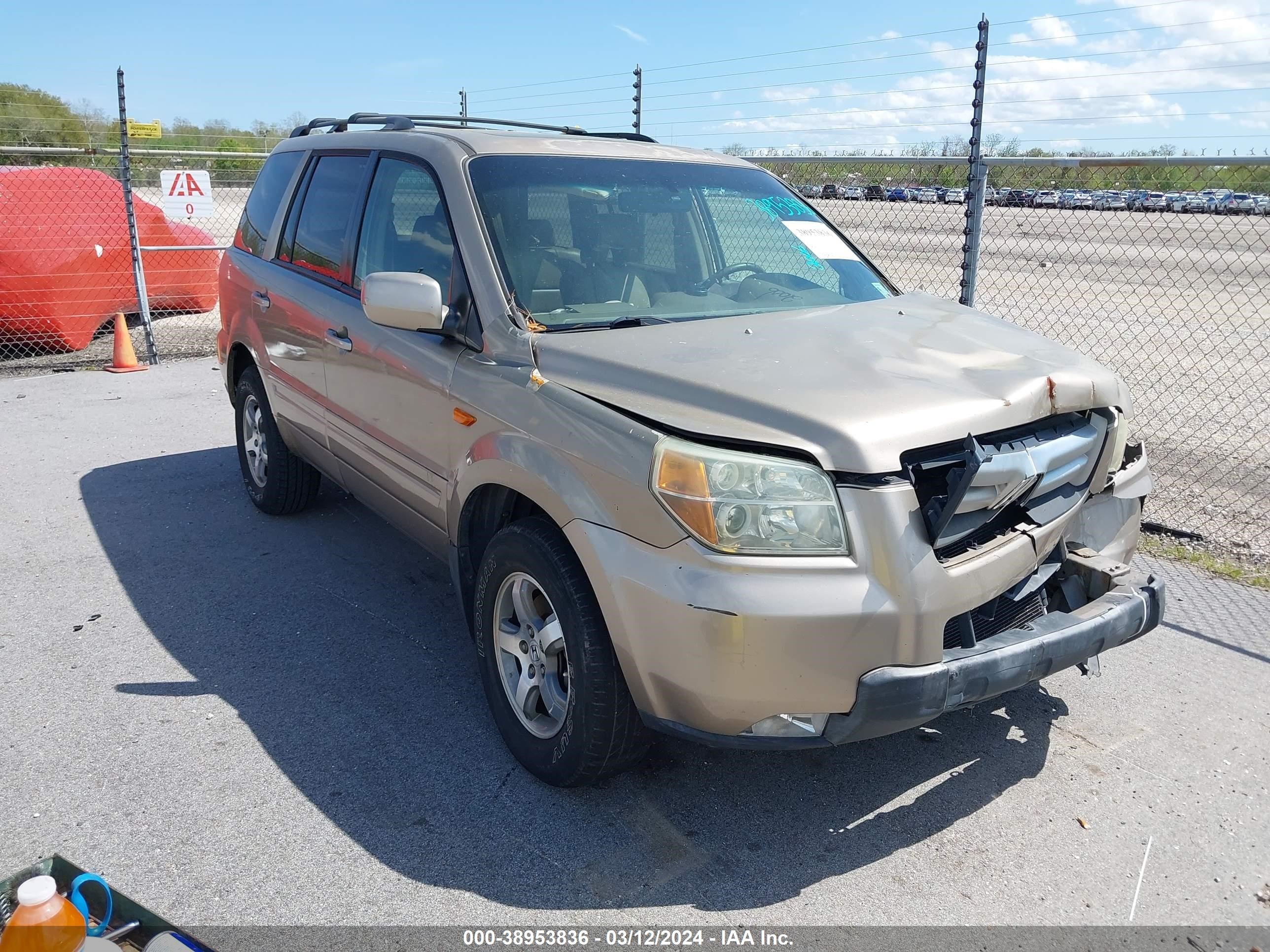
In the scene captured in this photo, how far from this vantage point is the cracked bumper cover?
2549mm

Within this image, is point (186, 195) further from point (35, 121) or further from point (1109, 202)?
point (35, 121)

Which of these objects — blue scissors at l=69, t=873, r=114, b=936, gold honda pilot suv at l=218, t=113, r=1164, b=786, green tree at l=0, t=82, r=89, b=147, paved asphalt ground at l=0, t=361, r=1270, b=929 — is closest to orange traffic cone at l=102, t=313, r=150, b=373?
paved asphalt ground at l=0, t=361, r=1270, b=929

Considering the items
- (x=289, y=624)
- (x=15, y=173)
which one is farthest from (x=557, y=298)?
(x=15, y=173)

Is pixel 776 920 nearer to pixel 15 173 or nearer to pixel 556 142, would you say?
pixel 556 142

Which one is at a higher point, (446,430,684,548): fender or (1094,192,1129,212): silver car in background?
(1094,192,1129,212): silver car in background

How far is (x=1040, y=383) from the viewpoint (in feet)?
9.61

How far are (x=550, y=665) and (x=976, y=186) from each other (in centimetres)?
456

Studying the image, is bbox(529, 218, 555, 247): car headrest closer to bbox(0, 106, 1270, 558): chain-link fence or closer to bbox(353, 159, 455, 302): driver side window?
bbox(353, 159, 455, 302): driver side window

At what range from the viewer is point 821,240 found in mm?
4371

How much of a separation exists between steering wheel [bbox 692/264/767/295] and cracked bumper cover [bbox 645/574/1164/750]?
1.69 meters

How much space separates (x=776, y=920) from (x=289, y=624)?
8.55 ft

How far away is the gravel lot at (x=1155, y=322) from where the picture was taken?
625 cm

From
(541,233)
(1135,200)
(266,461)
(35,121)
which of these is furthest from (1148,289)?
(35,121)

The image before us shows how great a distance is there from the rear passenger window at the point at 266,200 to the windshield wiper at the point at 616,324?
2478 millimetres
